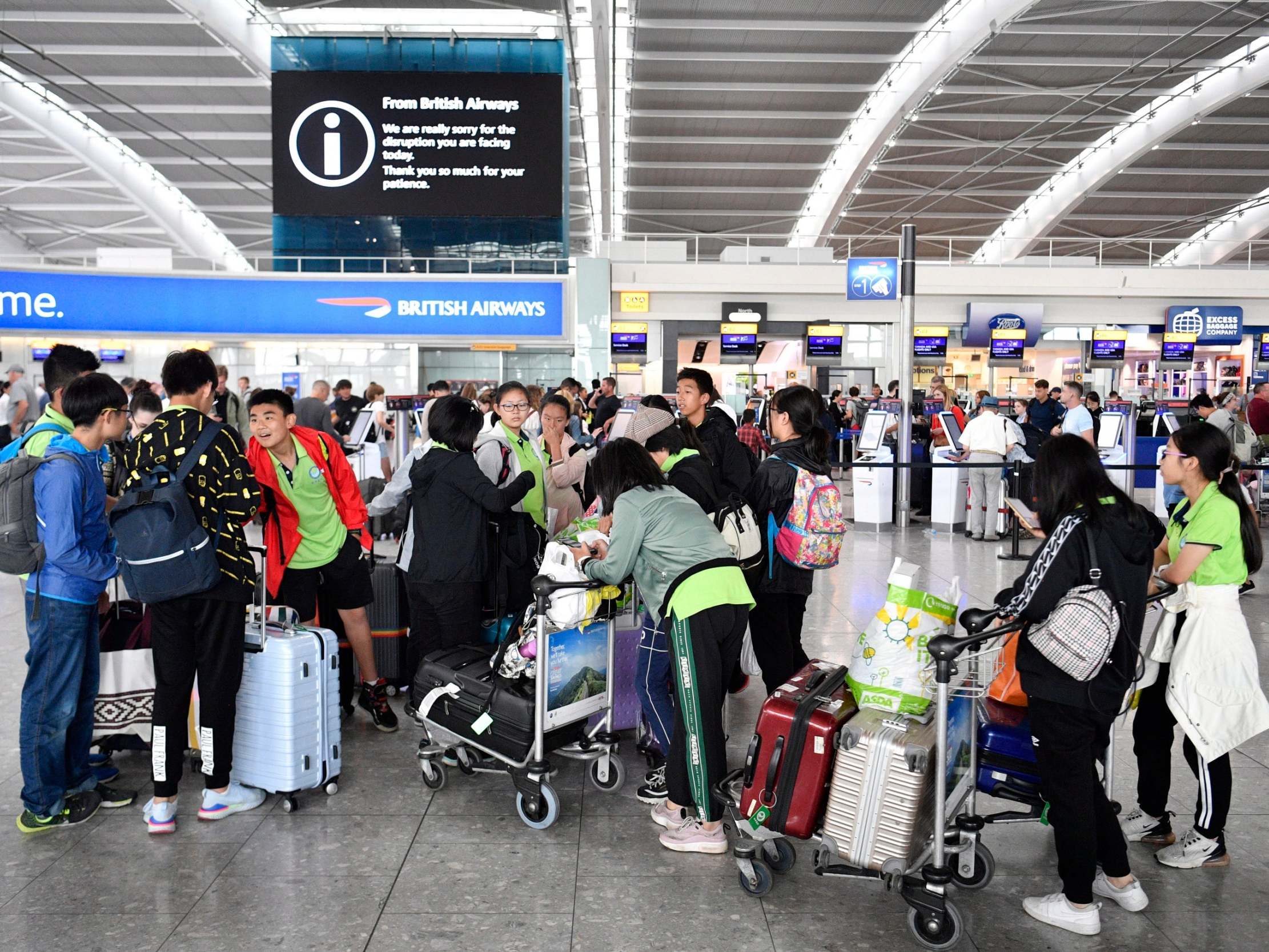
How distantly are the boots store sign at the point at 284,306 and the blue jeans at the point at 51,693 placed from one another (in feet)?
45.7

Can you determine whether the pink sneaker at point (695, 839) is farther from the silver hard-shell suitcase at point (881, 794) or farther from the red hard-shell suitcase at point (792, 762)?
the silver hard-shell suitcase at point (881, 794)

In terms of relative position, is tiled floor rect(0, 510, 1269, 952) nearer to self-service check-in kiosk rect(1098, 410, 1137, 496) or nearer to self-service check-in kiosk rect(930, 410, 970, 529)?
self-service check-in kiosk rect(930, 410, 970, 529)

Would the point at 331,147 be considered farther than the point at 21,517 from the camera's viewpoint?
Yes

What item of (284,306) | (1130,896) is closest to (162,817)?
(1130,896)

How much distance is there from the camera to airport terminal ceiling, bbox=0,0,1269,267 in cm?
2094

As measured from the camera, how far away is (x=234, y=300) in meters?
17.4

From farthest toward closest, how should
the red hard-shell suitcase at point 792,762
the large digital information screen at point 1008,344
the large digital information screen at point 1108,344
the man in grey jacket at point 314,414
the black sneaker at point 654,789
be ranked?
the large digital information screen at point 1108,344, the large digital information screen at point 1008,344, the man in grey jacket at point 314,414, the black sneaker at point 654,789, the red hard-shell suitcase at point 792,762

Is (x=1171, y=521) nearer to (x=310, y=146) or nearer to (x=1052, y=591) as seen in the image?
(x=1052, y=591)

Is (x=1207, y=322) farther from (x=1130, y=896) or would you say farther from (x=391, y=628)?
(x=1130, y=896)

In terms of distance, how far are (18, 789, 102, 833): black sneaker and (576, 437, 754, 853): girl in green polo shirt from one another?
209 centimetres

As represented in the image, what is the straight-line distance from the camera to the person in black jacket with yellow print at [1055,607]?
283 centimetres

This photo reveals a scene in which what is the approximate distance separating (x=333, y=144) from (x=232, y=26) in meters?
7.52

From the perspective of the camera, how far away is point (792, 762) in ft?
10.2

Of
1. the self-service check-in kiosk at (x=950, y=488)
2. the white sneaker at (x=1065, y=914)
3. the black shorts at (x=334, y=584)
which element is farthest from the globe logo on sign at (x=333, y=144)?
the white sneaker at (x=1065, y=914)
